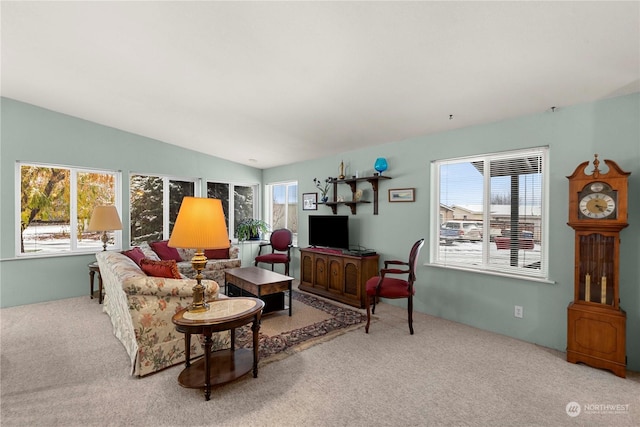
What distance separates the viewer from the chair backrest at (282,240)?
592cm

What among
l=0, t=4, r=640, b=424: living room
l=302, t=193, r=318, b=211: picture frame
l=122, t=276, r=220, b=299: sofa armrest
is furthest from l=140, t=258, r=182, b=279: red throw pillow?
l=302, t=193, r=318, b=211: picture frame

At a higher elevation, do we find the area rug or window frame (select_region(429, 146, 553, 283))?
window frame (select_region(429, 146, 553, 283))

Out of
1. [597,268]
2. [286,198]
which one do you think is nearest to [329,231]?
[286,198]

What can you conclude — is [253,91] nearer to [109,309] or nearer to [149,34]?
[149,34]

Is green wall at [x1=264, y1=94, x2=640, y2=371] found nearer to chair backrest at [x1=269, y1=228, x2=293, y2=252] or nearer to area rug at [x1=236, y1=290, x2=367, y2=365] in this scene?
area rug at [x1=236, y1=290, x2=367, y2=365]

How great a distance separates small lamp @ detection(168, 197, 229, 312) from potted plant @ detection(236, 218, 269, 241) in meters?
4.13

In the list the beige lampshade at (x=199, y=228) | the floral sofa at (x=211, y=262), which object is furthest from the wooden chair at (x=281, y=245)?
the beige lampshade at (x=199, y=228)

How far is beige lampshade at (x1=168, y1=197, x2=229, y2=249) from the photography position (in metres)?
2.20

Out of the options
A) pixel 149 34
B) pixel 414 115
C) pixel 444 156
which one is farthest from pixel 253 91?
pixel 444 156

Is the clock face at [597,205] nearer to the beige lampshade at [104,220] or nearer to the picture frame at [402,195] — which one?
the picture frame at [402,195]

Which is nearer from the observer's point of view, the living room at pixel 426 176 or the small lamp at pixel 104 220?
the living room at pixel 426 176

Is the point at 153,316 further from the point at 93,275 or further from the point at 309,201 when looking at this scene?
the point at 309,201

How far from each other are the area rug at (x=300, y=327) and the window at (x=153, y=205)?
3.03 meters

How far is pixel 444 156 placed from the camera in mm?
3873
